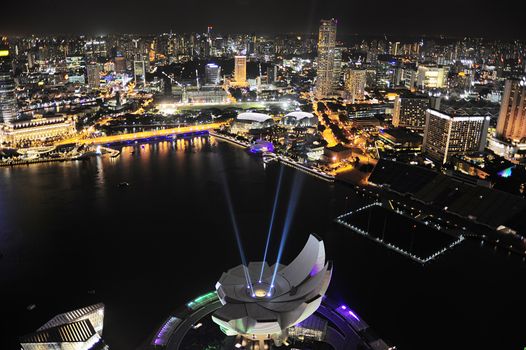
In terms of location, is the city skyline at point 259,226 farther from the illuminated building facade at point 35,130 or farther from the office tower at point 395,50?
the office tower at point 395,50

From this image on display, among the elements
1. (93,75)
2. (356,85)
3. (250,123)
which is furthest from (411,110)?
(93,75)

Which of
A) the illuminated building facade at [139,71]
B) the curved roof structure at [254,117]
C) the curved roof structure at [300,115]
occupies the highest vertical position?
the illuminated building facade at [139,71]

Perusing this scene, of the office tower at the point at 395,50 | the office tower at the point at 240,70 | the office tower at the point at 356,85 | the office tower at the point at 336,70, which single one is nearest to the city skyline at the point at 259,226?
the office tower at the point at 356,85

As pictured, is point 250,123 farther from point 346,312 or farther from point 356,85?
point 346,312

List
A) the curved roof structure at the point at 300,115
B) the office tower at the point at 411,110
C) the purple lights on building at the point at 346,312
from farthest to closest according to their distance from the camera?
the curved roof structure at the point at 300,115 → the office tower at the point at 411,110 → the purple lights on building at the point at 346,312

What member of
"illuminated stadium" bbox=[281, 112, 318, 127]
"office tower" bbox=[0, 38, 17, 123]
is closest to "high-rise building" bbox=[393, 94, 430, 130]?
"illuminated stadium" bbox=[281, 112, 318, 127]

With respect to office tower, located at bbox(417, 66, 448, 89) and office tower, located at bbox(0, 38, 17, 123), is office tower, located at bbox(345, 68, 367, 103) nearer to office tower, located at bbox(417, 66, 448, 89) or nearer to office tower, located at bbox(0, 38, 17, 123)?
office tower, located at bbox(417, 66, 448, 89)
